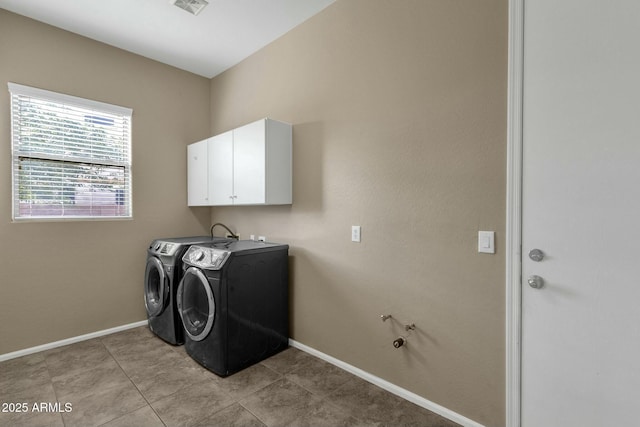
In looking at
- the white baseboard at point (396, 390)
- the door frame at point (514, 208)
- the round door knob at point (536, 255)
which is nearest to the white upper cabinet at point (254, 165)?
the white baseboard at point (396, 390)

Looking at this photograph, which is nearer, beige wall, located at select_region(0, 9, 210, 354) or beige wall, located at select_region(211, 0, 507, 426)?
beige wall, located at select_region(211, 0, 507, 426)

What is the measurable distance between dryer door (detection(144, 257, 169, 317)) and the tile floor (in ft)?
1.33

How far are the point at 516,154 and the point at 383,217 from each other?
0.87m

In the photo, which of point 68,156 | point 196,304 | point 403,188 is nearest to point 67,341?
point 196,304

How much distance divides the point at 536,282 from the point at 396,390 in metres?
1.15

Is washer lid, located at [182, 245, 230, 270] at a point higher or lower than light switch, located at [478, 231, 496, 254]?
lower

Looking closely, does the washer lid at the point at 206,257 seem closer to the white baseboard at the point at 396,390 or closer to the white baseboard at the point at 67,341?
the white baseboard at the point at 396,390

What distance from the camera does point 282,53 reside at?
9.39 feet

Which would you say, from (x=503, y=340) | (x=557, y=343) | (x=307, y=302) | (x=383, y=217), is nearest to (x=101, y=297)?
(x=307, y=302)

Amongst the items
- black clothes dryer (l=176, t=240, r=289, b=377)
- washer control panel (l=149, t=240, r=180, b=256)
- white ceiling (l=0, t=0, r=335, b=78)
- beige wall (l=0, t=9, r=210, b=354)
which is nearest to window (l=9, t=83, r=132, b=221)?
beige wall (l=0, t=9, r=210, b=354)

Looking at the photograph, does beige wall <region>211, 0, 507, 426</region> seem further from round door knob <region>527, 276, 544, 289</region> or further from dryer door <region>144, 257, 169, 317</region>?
dryer door <region>144, 257, 169, 317</region>

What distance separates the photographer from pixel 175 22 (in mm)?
2631

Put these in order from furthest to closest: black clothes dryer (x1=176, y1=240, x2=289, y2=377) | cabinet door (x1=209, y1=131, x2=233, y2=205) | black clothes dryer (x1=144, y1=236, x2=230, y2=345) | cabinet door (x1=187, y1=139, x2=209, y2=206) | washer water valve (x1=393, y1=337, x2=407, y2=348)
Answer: cabinet door (x1=187, y1=139, x2=209, y2=206), cabinet door (x1=209, y1=131, x2=233, y2=205), black clothes dryer (x1=144, y1=236, x2=230, y2=345), black clothes dryer (x1=176, y1=240, x2=289, y2=377), washer water valve (x1=393, y1=337, x2=407, y2=348)

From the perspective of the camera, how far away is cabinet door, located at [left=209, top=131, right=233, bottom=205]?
2.91 metres
